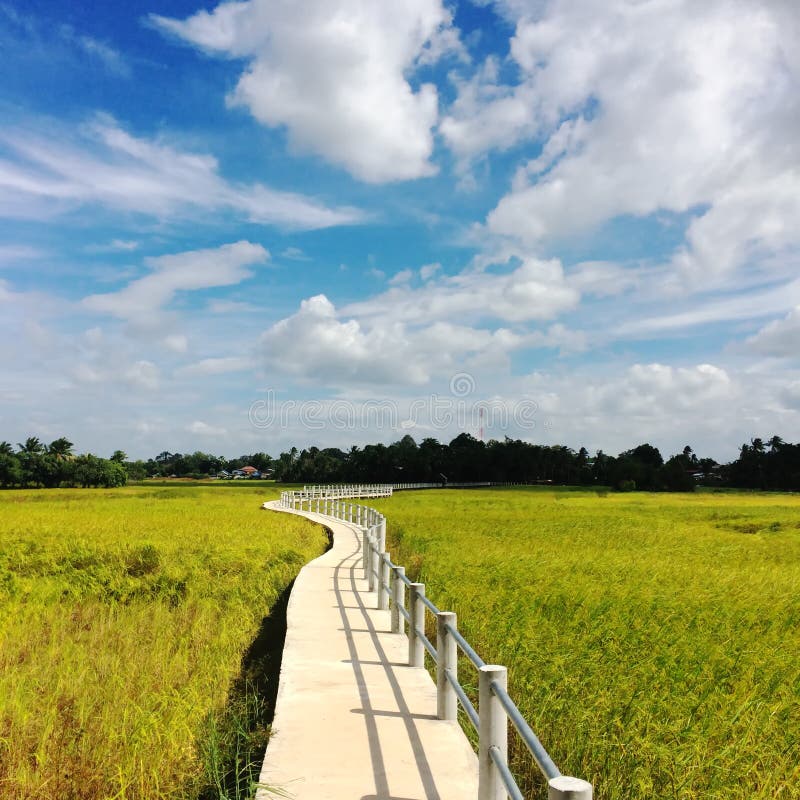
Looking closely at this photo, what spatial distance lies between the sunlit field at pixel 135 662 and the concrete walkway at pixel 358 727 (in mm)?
404

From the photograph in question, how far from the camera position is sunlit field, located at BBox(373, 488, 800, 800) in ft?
18.1

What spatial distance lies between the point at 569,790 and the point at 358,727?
3465 mm

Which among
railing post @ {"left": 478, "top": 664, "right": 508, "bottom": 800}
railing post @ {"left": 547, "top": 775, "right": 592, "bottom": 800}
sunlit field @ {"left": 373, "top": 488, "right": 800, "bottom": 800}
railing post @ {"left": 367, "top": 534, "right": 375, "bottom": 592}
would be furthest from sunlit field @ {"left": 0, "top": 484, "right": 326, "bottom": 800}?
railing post @ {"left": 547, "top": 775, "right": 592, "bottom": 800}

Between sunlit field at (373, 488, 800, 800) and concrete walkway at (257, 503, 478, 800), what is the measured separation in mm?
837

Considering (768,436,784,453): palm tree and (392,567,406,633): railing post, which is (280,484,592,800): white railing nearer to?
(392,567,406,633): railing post

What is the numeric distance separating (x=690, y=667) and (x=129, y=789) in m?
5.99

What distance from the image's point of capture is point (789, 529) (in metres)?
29.4

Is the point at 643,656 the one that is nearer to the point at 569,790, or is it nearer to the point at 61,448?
the point at 569,790

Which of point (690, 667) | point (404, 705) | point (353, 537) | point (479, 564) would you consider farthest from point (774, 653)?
point (353, 537)

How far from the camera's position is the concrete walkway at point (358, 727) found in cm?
490

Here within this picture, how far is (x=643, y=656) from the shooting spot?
827cm

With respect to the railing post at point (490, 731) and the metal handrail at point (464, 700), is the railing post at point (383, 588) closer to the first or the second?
the metal handrail at point (464, 700)

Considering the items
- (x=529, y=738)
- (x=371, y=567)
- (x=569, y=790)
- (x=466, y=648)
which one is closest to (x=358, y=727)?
(x=466, y=648)

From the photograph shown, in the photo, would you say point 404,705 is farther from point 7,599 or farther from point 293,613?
point 7,599
